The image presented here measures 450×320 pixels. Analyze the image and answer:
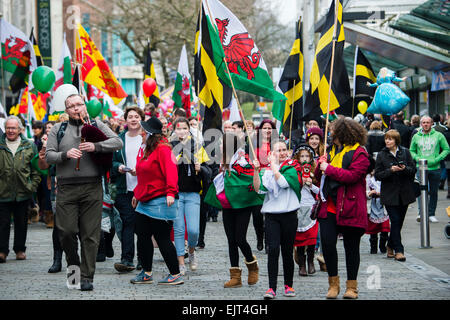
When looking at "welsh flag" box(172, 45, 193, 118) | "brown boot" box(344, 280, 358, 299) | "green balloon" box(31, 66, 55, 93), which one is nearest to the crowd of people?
"brown boot" box(344, 280, 358, 299)

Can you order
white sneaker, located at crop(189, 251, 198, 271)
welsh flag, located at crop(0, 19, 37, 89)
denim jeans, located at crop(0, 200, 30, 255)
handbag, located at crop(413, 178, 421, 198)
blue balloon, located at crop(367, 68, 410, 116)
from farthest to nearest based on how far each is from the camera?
welsh flag, located at crop(0, 19, 37, 89)
blue balloon, located at crop(367, 68, 410, 116)
handbag, located at crop(413, 178, 421, 198)
denim jeans, located at crop(0, 200, 30, 255)
white sneaker, located at crop(189, 251, 198, 271)

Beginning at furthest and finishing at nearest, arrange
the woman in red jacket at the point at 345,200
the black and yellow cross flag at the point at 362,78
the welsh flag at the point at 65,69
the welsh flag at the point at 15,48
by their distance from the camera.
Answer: the welsh flag at the point at 65,69 < the welsh flag at the point at 15,48 < the black and yellow cross flag at the point at 362,78 < the woman in red jacket at the point at 345,200

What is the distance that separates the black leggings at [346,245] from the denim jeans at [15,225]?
4.80 meters

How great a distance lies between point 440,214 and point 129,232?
8.25 m

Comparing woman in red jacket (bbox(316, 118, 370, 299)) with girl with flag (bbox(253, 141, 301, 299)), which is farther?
girl with flag (bbox(253, 141, 301, 299))

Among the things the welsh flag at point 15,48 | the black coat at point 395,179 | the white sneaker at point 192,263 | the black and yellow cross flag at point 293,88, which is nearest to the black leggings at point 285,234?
the white sneaker at point 192,263

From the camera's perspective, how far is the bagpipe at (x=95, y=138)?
786 cm

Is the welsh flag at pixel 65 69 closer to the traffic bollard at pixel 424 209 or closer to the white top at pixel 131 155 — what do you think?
the white top at pixel 131 155

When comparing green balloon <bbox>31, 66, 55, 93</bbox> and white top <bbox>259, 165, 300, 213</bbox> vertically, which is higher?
green balloon <bbox>31, 66, 55, 93</bbox>

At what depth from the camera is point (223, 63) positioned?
8.94 m

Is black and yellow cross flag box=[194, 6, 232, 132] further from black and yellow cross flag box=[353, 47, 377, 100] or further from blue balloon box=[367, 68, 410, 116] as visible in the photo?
black and yellow cross flag box=[353, 47, 377, 100]

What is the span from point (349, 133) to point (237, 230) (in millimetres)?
1682

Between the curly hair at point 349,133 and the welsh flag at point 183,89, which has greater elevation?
the welsh flag at point 183,89

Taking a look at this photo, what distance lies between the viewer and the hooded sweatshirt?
1409 centimetres
